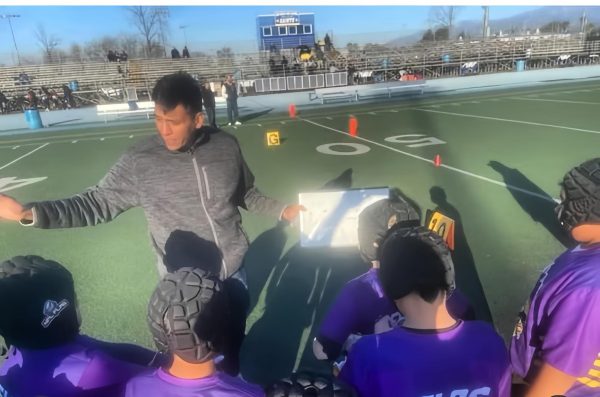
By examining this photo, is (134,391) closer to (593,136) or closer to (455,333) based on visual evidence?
(455,333)

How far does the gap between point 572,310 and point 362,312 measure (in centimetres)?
84

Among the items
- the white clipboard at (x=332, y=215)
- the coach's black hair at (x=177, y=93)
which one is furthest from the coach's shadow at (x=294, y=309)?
the coach's black hair at (x=177, y=93)

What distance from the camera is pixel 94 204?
8.99 feet

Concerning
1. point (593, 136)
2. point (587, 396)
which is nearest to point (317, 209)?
point (587, 396)

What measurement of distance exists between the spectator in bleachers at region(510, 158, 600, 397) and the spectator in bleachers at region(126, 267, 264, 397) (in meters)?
1.09

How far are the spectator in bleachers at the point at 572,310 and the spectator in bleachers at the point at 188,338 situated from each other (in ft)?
3.59

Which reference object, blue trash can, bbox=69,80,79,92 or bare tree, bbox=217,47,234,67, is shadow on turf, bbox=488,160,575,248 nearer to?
blue trash can, bbox=69,80,79,92

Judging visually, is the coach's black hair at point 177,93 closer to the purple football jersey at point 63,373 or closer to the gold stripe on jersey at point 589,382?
the purple football jersey at point 63,373

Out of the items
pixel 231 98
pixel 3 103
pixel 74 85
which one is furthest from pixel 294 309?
pixel 74 85

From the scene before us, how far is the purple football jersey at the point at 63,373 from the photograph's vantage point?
1711mm

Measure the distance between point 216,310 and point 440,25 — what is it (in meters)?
71.6

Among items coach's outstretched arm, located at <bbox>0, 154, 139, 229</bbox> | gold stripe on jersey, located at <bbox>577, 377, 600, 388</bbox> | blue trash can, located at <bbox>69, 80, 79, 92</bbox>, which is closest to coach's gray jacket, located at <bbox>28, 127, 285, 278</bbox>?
coach's outstretched arm, located at <bbox>0, 154, 139, 229</bbox>

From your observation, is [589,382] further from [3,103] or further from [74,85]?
[74,85]

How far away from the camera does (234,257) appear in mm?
2754
